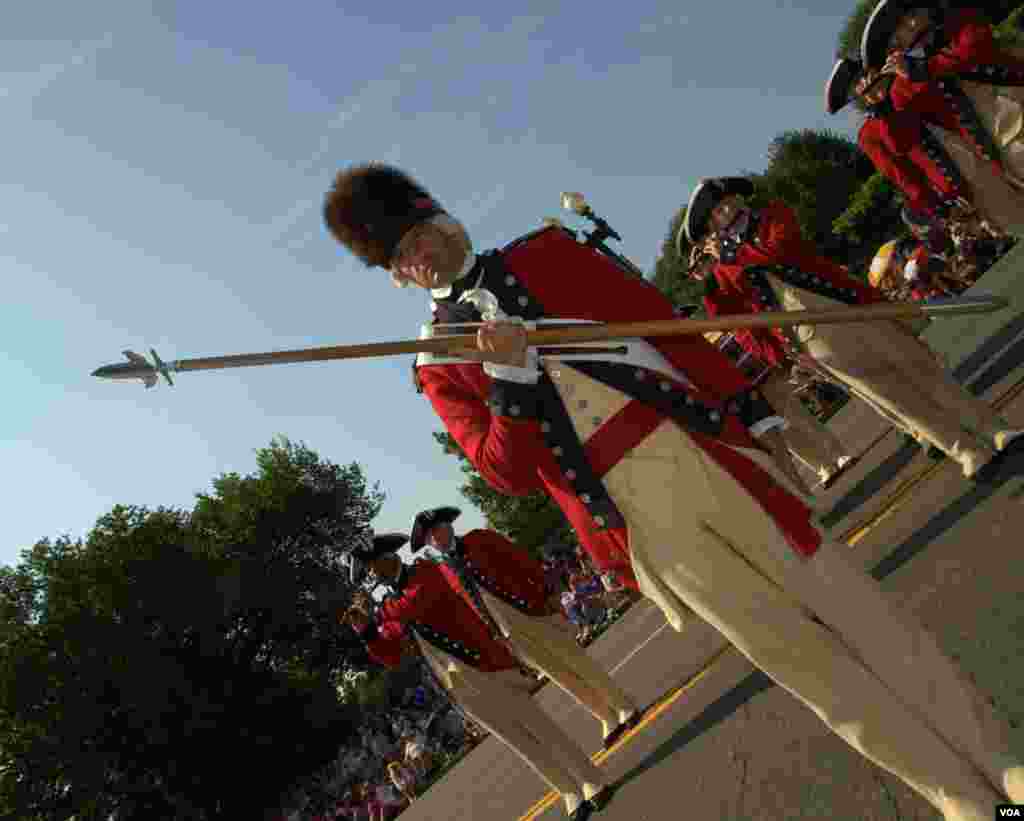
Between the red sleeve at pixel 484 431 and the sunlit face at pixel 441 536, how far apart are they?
14.1ft

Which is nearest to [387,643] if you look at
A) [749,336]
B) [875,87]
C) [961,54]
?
[749,336]

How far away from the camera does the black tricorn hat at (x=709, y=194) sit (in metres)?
6.18

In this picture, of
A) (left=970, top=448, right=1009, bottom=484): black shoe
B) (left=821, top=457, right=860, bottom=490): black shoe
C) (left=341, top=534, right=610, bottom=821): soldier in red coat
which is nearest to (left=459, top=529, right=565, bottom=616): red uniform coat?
(left=341, top=534, right=610, bottom=821): soldier in red coat

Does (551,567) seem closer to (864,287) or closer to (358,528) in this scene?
(358,528)

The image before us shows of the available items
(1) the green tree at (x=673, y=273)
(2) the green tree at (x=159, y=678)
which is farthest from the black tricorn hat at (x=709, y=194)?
(1) the green tree at (x=673, y=273)

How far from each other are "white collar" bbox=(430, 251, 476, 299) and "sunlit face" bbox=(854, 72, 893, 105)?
3959 millimetres

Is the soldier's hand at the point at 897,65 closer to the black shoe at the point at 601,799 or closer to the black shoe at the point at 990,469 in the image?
the black shoe at the point at 990,469

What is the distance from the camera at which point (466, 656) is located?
23.5 feet

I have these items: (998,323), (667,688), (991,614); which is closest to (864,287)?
(991,614)

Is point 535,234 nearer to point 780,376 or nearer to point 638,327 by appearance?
point 638,327

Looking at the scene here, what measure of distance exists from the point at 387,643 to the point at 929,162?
246 inches

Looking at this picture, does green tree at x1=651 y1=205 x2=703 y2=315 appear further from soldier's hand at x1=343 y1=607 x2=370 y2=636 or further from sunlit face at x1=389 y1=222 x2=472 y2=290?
sunlit face at x1=389 y1=222 x2=472 y2=290

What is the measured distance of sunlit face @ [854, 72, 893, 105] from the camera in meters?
5.74

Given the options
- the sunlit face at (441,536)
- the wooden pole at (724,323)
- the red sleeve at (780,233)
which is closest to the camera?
the wooden pole at (724,323)
